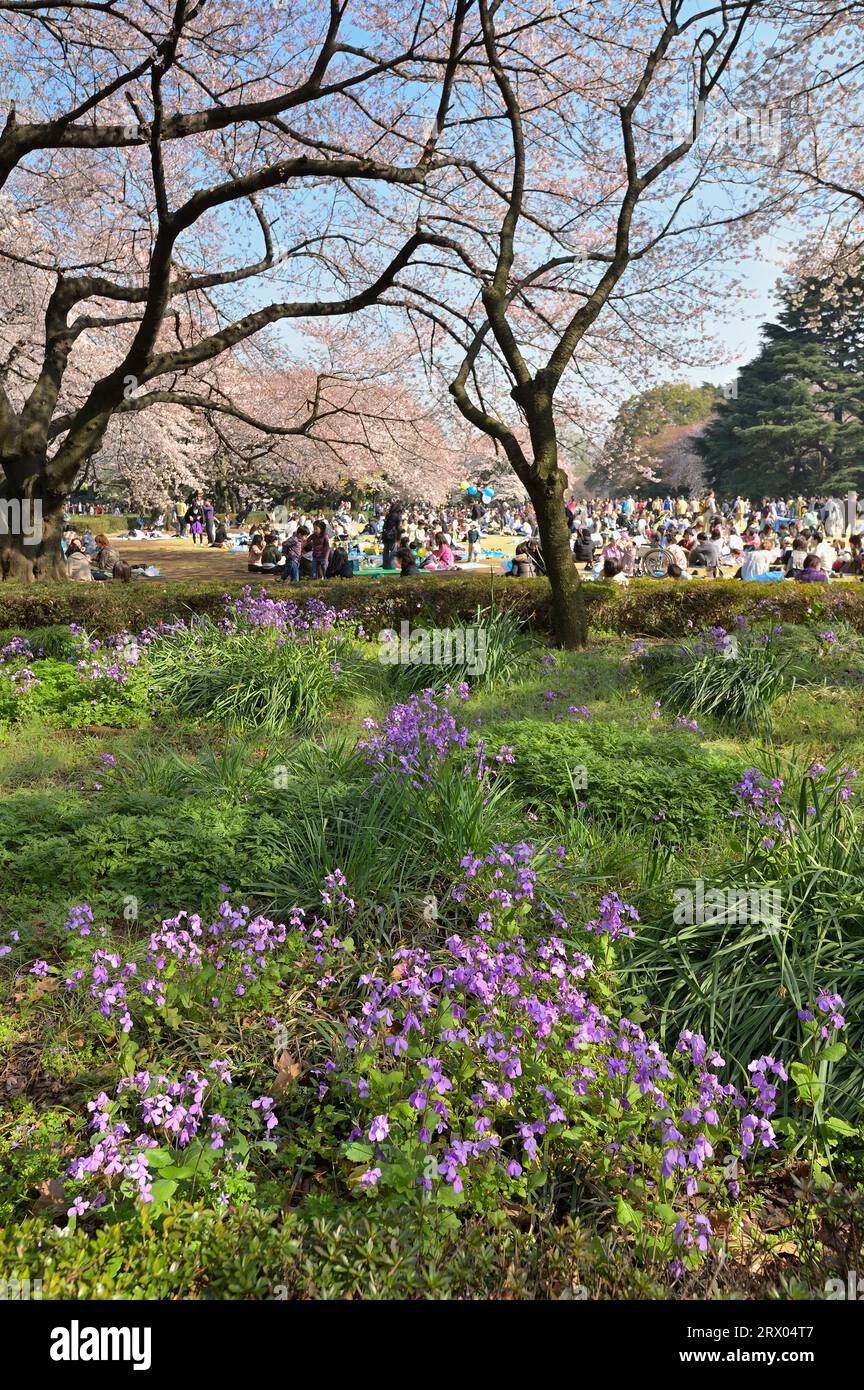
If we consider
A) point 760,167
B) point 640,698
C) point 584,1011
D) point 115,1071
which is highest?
point 760,167

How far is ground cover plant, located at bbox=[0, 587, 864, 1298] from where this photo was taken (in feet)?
7.38

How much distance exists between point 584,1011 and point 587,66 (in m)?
12.4

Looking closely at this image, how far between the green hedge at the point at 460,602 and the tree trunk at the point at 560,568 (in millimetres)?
597

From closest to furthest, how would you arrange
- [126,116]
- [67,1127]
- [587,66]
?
1. [67,1127]
2. [587,66]
3. [126,116]

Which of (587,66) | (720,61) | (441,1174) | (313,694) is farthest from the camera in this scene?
(587,66)

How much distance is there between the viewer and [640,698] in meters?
7.43

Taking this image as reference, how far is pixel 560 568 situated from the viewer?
9.51 m

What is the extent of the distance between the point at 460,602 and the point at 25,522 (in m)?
6.43

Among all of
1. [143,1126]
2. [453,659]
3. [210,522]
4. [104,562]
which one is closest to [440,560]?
[104,562]

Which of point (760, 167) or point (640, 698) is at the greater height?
point (760, 167)

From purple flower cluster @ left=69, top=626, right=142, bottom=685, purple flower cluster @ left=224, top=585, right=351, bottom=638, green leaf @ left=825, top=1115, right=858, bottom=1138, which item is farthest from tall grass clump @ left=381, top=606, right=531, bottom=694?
green leaf @ left=825, top=1115, right=858, bottom=1138

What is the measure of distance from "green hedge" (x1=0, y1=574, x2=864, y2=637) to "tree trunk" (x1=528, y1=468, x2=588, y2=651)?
597 mm

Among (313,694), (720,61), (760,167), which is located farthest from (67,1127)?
(760,167)
